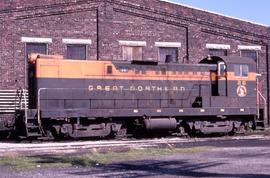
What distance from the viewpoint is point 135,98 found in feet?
69.4

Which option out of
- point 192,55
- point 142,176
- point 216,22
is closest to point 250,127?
point 192,55

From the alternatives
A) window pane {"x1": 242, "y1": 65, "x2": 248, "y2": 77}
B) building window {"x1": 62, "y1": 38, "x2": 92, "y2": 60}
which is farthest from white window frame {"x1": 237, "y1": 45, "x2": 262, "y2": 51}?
building window {"x1": 62, "y1": 38, "x2": 92, "y2": 60}

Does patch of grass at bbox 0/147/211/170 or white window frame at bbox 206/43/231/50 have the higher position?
white window frame at bbox 206/43/231/50

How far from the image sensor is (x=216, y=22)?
95.2 feet

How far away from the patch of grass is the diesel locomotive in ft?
16.4

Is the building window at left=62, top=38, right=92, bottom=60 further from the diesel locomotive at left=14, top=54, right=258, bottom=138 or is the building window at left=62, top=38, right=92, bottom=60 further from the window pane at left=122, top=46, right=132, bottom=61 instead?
the diesel locomotive at left=14, top=54, right=258, bottom=138

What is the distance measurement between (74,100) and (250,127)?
8.29m

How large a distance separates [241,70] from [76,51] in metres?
8.36

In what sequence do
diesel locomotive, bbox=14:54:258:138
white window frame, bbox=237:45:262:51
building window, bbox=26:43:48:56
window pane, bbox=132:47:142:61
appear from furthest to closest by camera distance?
white window frame, bbox=237:45:262:51 → window pane, bbox=132:47:142:61 → building window, bbox=26:43:48:56 → diesel locomotive, bbox=14:54:258:138

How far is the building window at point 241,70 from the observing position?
22484 mm

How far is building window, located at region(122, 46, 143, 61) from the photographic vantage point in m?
26.6

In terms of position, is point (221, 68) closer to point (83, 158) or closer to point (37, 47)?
point (37, 47)

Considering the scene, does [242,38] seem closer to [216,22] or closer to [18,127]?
[216,22]

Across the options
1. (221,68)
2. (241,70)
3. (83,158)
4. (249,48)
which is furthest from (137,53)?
(83,158)
